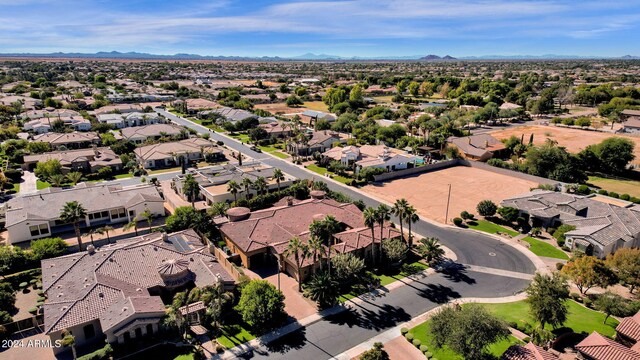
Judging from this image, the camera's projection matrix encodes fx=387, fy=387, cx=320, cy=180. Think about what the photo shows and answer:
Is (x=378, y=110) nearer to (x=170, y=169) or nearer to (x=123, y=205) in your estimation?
(x=170, y=169)

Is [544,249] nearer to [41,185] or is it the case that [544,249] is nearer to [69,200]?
[69,200]

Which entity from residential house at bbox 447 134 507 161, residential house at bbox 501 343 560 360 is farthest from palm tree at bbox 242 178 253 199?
residential house at bbox 447 134 507 161

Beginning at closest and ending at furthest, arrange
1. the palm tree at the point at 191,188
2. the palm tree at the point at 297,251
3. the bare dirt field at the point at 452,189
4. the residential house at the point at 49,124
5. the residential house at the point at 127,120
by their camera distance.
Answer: the palm tree at the point at 297,251 → the palm tree at the point at 191,188 → the bare dirt field at the point at 452,189 → the residential house at the point at 49,124 → the residential house at the point at 127,120

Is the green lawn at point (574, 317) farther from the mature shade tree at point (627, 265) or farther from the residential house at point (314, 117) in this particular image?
the residential house at point (314, 117)

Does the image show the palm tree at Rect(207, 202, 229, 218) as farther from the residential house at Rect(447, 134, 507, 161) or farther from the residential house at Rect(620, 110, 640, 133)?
the residential house at Rect(620, 110, 640, 133)

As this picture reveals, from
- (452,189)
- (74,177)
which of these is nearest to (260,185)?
(74,177)

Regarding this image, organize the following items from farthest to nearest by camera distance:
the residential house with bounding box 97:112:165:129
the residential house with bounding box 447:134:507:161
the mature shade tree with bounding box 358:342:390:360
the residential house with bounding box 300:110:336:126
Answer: the residential house with bounding box 300:110:336:126, the residential house with bounding box 97:112:165:129, the residential house with bounding box 447:134:507:161, the mature shade tree with bounding box 358:342:390:360

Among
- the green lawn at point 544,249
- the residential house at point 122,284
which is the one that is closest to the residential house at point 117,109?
the residential house at point 122,284

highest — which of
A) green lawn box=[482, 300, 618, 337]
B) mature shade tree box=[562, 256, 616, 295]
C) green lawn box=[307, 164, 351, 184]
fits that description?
mature shade tree box=[562, 256, 616, 295]
